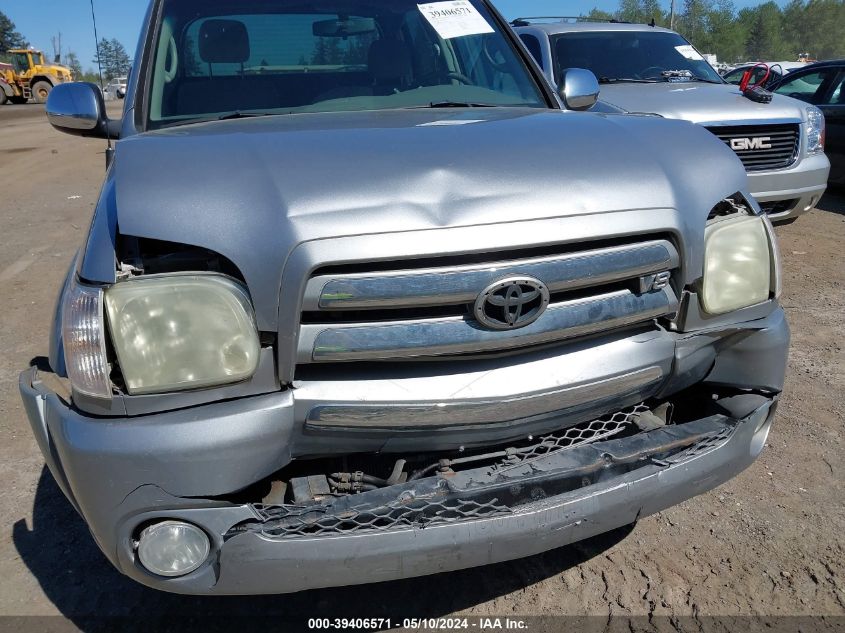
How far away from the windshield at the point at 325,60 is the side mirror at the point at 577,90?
17 cm

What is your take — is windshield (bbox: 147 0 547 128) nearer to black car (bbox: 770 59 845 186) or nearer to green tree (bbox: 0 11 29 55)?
black car (bbox: 770 59 845 186)

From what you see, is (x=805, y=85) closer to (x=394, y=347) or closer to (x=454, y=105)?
(x=454, y=105)

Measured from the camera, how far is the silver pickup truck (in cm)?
177

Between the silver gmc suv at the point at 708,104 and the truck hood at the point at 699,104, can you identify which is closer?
the truck hood at the point at 699,104

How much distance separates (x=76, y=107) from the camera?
10.3 ft

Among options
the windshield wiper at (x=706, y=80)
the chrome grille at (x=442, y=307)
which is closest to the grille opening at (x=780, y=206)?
the windshield wiper at (x=706, y=80)

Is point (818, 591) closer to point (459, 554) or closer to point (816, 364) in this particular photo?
point (459, 554)

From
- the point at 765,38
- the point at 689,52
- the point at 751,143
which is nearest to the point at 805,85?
the point at 689,52

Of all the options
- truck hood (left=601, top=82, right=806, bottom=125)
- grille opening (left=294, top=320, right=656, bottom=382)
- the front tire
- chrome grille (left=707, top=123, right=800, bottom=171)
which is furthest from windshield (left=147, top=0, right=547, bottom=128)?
the front tire

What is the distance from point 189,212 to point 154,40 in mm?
1588

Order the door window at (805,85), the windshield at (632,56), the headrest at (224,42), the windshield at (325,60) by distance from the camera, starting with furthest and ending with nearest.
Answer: the door window at (805,85), the windshield at (632,56), the headrest at (224,42), the windshield at (325,60)

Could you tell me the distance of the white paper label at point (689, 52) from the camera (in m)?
7.73

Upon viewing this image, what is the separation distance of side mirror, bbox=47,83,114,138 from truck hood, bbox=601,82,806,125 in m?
4.33

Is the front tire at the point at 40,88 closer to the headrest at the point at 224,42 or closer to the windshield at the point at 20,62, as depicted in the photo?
the windshield at the point at 20,62
